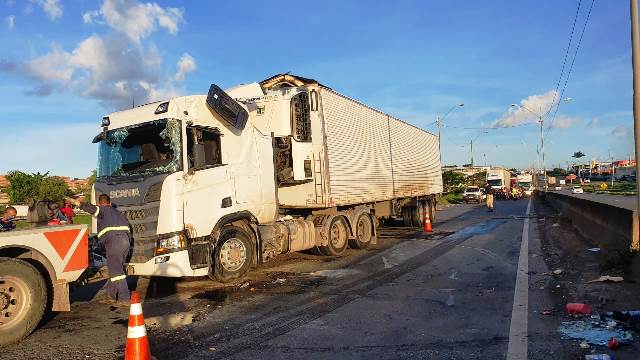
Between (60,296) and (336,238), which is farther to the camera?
(336,238)

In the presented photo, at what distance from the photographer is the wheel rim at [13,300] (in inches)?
233

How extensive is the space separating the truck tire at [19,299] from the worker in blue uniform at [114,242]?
131cm

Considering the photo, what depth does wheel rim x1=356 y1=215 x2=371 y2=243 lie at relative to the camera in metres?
14.0

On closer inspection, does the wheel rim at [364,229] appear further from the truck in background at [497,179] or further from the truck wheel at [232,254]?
the truck in background at [497,179]

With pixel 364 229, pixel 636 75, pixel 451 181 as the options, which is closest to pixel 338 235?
pixel 364 229

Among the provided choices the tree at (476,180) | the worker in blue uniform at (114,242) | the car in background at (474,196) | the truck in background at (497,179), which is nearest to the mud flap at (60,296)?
the worker in blue uniform at (114,242)

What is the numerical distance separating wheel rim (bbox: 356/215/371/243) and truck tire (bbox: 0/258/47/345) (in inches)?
346

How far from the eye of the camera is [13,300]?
6.02 metres

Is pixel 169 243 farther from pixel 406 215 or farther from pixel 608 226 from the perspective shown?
pixel 406 215

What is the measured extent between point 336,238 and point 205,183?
200 inches

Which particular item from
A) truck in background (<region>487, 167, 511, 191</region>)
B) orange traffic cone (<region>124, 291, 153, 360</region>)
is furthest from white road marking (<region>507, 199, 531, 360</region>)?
truck in background (<region>487, 167, 511, 191</region>)

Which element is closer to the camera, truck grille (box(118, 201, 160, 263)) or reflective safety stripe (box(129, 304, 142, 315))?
reflective safety stripe (box(129, 304, 142, 315))

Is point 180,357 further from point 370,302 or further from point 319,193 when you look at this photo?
point 319,193

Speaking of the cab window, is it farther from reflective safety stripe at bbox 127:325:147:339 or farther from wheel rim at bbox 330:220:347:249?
wheel rim at bbox 330:220:347:249
